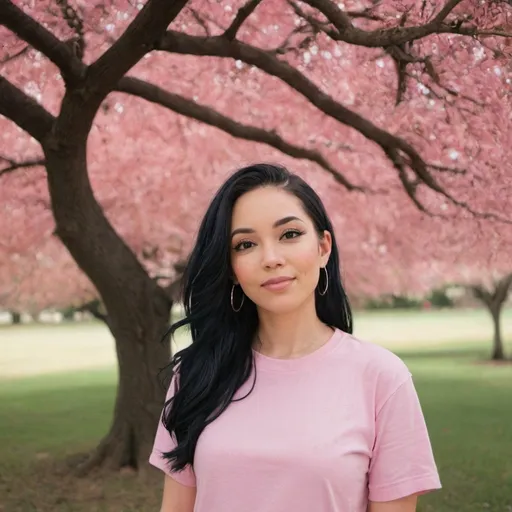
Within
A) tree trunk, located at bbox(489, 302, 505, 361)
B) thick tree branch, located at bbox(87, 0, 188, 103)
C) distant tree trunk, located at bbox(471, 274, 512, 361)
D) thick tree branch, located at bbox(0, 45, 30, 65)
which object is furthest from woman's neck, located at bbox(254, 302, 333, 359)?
tree trunk, located at bbox(489, 302, 505, 361)

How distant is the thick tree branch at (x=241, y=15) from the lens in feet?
19.9

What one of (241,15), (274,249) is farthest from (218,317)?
(241,15)

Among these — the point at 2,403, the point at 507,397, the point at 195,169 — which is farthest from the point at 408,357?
the point at 195,169

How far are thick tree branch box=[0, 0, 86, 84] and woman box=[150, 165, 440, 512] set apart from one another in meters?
4.21

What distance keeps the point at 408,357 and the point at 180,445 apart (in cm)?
2780

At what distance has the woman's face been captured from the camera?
7.52ft

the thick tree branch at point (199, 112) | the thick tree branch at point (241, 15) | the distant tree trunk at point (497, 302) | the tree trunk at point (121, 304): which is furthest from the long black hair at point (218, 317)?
the distant tree trunk at point (497, 302)

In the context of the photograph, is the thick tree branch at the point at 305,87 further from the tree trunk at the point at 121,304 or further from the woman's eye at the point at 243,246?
the woman's eye at the point at 243,246

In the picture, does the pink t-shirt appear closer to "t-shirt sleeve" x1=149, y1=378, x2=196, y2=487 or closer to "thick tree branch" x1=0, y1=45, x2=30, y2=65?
"t-shirt sleeve" x1=149, y1=378, x2=196, y2=487

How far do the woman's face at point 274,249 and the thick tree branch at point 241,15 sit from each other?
4.04 m

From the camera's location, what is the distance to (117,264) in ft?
27.2

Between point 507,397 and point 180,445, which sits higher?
point 180,445

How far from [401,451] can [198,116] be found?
269 inches

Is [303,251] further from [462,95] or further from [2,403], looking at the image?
[2,403]
